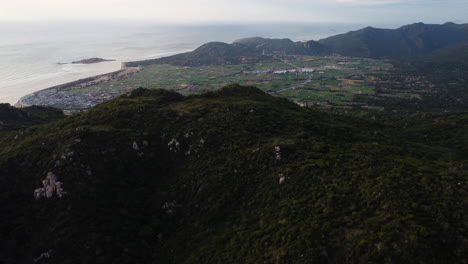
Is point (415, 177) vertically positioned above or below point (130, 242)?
above

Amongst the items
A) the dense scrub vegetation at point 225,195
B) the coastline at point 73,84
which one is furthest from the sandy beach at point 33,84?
the dense scrub vegetation at point 225,195

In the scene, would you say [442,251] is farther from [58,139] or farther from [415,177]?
[58,139]

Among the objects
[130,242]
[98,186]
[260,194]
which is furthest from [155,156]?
[260,194]

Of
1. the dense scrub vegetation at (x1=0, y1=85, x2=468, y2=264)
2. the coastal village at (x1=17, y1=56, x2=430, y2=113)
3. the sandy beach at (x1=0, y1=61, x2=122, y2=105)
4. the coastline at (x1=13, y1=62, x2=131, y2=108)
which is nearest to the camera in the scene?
the dense scrub vegetation at (x1=0, y1=85, x2=468, y2=264)

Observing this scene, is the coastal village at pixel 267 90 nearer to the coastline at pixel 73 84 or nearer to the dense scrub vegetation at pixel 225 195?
the coastline at pixel 73 84

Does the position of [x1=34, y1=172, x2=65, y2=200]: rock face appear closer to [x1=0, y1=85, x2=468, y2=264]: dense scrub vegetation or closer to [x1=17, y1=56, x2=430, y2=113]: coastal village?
[x1=0, y1=85, x2=468, y2=264]: dense scrub vegetation

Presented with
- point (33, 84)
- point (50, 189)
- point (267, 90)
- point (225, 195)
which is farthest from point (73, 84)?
point (225, 195)

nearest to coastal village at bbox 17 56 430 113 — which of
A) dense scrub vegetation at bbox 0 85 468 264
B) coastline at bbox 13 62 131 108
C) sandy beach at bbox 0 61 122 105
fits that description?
coastline at bbox 13 62 131 108

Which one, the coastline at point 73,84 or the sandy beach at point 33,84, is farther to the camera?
the coastline at point 73,84
